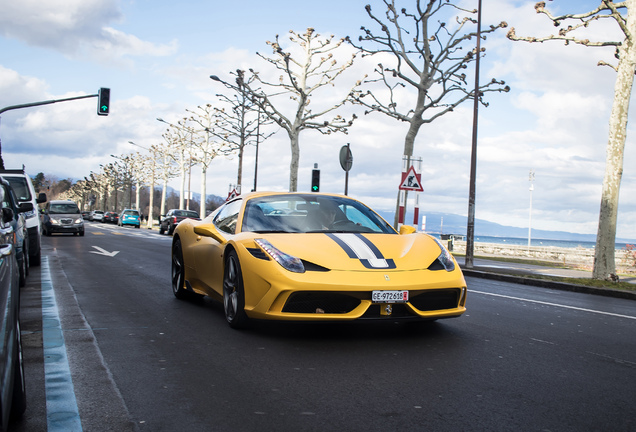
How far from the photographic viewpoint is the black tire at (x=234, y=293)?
582 centimetres

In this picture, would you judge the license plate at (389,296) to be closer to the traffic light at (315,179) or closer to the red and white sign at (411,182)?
the red and white sign at (411,182)

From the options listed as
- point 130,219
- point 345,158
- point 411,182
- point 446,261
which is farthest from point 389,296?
point 130,219

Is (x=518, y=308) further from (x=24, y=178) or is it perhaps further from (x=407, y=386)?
(x=24, y=178)

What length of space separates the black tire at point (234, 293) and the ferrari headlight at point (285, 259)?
1.34 feet

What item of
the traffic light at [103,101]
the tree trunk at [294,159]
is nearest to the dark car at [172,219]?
the tree trunk at [294,159]

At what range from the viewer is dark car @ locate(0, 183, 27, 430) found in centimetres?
260

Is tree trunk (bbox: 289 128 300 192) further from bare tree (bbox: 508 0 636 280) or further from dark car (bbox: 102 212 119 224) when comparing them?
dark car (bbox: 102 212 119 224)

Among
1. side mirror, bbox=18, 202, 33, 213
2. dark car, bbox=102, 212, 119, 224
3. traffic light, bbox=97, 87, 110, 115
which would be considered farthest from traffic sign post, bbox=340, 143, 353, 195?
dark car, bbox=102, 212, 119, 224

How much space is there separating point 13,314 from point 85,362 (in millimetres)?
1772

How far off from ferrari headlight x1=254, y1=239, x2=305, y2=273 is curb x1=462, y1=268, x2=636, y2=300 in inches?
325

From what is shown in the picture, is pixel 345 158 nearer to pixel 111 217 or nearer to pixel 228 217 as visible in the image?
pixel 228 217

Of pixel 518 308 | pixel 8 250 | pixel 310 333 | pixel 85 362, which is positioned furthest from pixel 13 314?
pixel 518 308

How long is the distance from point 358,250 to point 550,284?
8.76 metres

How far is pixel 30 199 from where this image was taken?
45.9 feet
